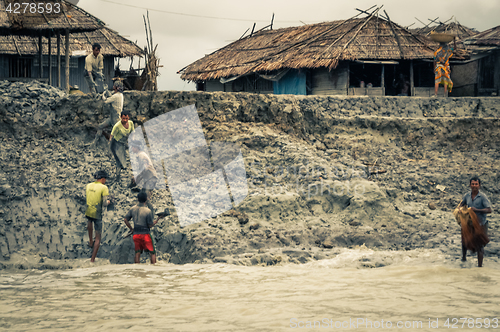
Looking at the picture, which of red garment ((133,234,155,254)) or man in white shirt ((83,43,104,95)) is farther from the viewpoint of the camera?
man in white shirt ((83,43,104,95))

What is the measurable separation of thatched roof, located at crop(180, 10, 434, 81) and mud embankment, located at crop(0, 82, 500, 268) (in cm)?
399

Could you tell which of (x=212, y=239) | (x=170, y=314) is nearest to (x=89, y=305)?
(x=170, y=314)

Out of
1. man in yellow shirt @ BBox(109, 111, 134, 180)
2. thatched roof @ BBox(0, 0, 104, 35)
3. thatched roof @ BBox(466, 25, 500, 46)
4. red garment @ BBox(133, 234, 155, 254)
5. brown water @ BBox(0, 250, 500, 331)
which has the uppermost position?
thatched roof @ BBox(466, 25, 500, 46)

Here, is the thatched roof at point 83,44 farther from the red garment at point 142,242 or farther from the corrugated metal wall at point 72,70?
the red garment at point 142,242

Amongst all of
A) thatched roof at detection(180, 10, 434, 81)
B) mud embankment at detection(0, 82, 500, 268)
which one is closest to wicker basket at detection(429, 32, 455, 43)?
mud embankment at detection(0, 82, 500, 268)

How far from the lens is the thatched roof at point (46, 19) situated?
11961mm

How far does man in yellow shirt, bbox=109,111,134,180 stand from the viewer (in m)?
8.03

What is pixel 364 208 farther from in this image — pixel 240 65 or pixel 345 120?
pixel 240 65

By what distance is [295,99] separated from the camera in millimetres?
11156

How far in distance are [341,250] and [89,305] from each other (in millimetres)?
4235

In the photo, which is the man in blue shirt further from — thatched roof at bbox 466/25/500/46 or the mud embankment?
thatched roof at bbox 466/25/500/46

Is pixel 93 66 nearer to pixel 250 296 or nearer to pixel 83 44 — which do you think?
pixel 250 296

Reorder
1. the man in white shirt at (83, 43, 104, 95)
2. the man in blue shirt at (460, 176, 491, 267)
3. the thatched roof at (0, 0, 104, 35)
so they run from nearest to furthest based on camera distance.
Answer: the man in blue shirt at (460, 176, 491, 267)
the man in white shirt at (83, 43, 104, 95)
the thatched roof at (0, 0, 104, 35)

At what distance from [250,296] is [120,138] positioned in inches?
159
